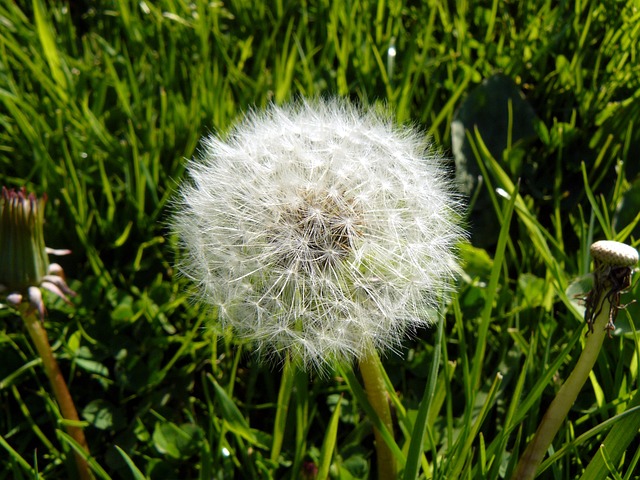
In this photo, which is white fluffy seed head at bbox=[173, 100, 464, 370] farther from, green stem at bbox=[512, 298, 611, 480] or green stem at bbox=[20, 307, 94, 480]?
green stem at bbox=[20, 307, 94, 480]

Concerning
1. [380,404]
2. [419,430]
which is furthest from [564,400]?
[380,404]

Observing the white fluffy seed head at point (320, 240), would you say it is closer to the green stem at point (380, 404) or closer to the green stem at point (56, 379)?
the green stem at point (380, 404)

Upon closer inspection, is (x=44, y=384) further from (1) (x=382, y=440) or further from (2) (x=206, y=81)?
(2) (x=206, y=81)

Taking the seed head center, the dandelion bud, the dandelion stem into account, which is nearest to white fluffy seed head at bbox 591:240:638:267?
the dandelion stem

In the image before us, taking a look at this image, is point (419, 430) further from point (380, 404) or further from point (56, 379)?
point (56, 379)

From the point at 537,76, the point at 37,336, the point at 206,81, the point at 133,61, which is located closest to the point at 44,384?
the point at 37,336

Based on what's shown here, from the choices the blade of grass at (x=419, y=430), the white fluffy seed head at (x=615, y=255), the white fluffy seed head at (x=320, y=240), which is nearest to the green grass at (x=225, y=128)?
the blade of grass at (x=419, y=430)

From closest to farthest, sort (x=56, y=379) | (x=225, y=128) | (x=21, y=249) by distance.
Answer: (x=21, y=249)
(x=56, y=379)
(x=225, y=128)
